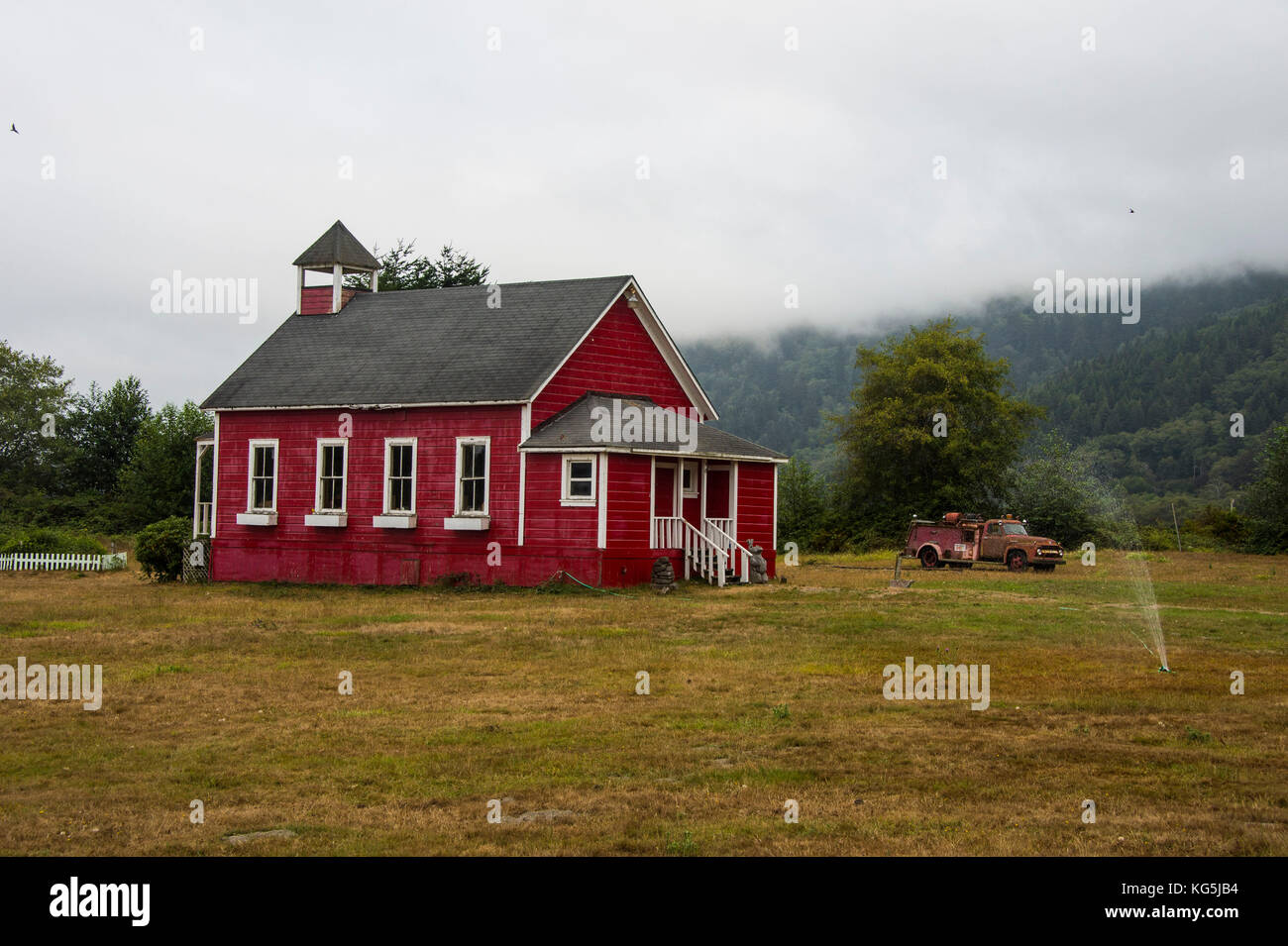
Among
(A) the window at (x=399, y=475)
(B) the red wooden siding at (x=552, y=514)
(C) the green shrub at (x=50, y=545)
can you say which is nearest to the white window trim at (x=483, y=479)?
(B) the red wooden siding at (x=552, y=514)

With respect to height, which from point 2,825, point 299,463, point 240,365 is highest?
point 240,365

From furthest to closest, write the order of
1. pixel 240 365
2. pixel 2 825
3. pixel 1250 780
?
1. pixel 240 365
2. pixel 1250 780
3. pixel 2 825

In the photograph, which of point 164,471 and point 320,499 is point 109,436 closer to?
point 164,471

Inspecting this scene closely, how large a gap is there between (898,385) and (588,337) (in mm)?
32737

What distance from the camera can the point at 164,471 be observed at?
5588cm

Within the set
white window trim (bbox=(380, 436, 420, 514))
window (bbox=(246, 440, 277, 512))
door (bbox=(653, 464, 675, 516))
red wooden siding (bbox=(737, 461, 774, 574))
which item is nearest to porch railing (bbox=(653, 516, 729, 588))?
door (bbox=(653, 464, 675, 516))

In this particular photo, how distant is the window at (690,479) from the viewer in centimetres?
3112

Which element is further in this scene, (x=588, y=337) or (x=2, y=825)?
(x=588, y=337)

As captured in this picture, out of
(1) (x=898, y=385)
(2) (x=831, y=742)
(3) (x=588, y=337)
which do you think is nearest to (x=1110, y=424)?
(1) (x=898, y=385)

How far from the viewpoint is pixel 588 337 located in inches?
1222

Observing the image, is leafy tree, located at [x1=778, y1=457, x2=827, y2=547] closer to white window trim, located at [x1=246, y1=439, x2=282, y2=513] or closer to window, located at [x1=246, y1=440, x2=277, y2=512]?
window, located at [x1=246, y1=440, x2=277, y2=512]

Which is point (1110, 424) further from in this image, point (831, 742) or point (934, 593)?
point (831, 742)

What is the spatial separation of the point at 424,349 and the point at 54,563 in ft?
53.5

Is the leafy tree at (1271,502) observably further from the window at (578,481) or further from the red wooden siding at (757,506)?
the window at (578,481)
